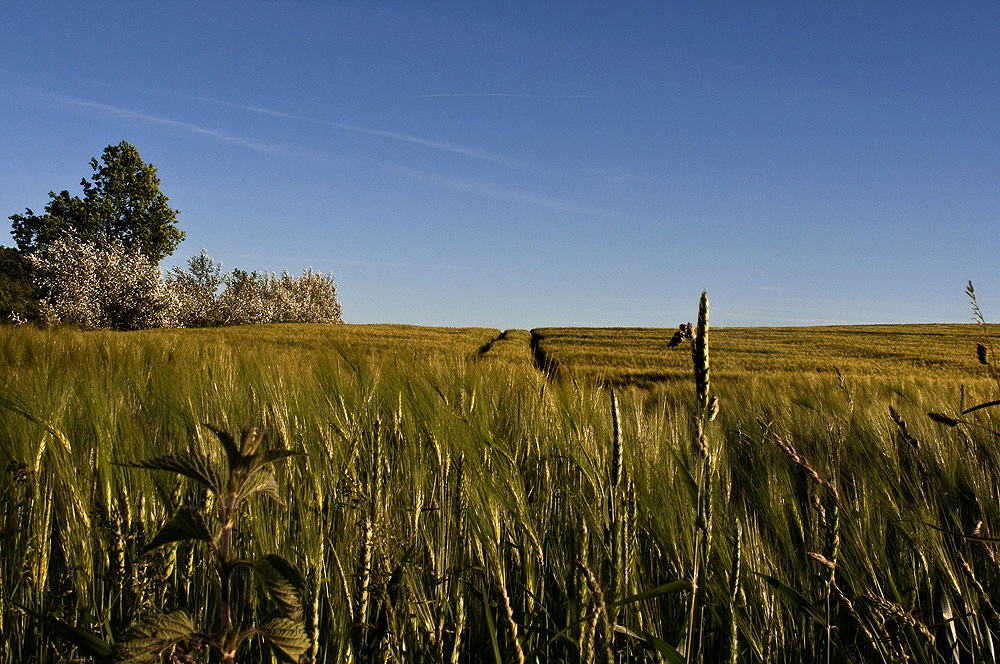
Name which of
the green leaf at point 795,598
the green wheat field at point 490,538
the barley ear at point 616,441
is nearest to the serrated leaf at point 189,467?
the green wheat field at point 490,538

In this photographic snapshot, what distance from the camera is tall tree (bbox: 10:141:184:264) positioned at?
29797 mm

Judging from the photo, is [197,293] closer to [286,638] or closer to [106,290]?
[106,290]

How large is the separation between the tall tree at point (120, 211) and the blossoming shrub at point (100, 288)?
13.3 ft

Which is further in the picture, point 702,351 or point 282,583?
point 282,583

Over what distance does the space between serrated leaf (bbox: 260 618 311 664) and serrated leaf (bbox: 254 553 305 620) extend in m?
0.02

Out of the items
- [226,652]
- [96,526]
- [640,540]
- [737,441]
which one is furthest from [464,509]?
[737,441]

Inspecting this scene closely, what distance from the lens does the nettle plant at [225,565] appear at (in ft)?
2.27

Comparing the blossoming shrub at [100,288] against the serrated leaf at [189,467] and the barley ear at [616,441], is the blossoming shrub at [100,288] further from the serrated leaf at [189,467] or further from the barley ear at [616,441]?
the barley ear at [616,441]

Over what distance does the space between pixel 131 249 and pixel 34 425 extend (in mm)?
32561

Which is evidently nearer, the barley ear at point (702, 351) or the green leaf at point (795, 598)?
the barley ear at point (702, 351)

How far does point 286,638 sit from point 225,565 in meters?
0.14

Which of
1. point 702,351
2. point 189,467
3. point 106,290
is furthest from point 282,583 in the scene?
point 106,290

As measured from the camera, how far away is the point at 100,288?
82.3ft

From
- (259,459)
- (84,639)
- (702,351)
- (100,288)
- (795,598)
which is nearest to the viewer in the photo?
(702,351)
